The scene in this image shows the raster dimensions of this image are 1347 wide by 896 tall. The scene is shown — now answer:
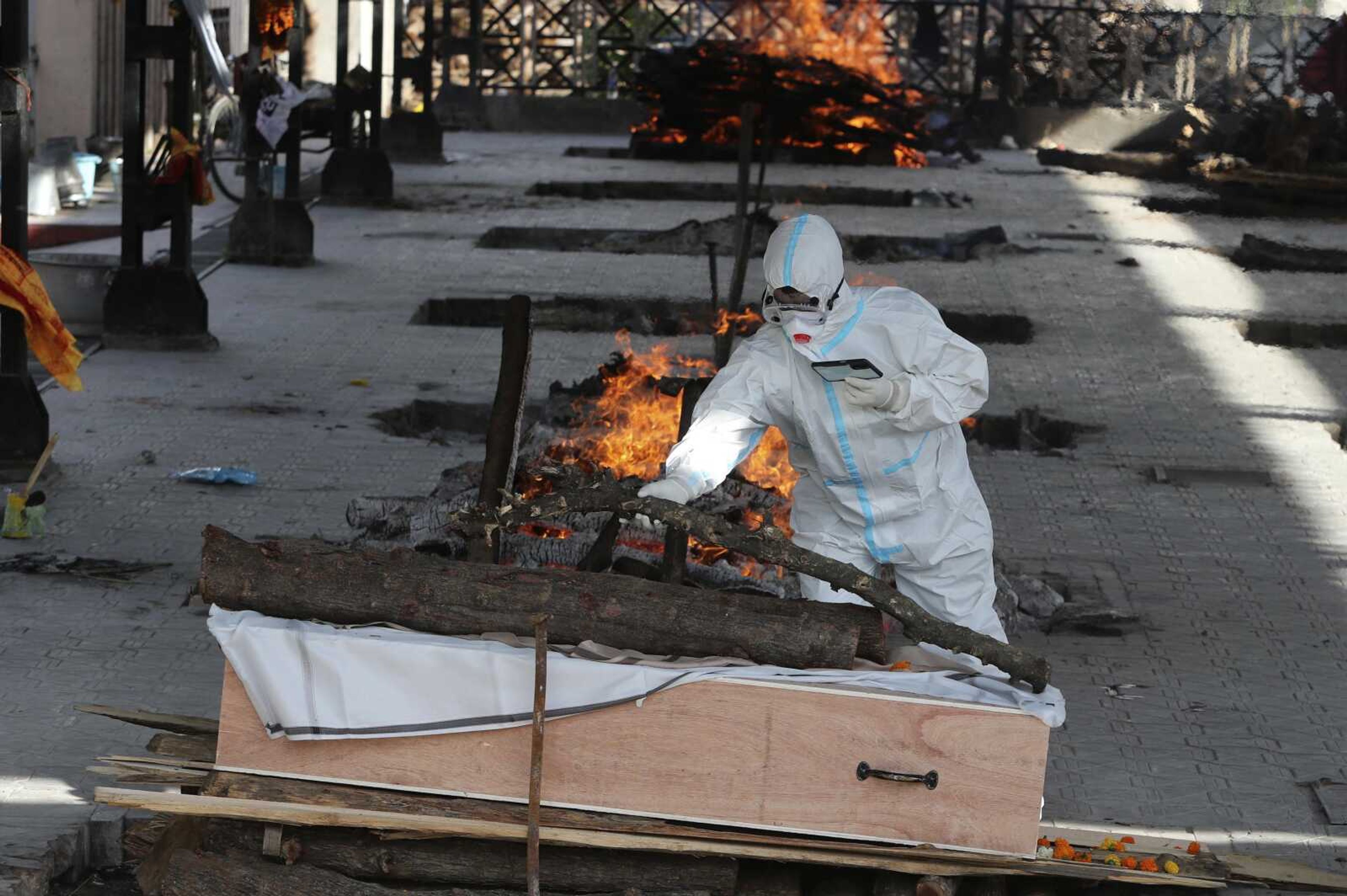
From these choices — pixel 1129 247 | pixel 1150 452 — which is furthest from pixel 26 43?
pixel 1129 247

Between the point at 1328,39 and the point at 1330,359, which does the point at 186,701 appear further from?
the point at 1328,39

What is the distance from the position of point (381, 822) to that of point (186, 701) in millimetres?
1893

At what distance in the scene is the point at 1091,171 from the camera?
22859mm

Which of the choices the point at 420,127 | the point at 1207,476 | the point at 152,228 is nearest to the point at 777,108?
the point at 420,127

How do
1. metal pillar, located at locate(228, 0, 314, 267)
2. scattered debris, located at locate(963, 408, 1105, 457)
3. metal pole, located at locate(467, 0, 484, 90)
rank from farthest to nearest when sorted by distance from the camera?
metal pole, located at locate(467, 0, 484, 90) < metal pillar, located at locate(228, 0, 314, 267) < scattered debris, located at locate(963, 408, 1105, 457)

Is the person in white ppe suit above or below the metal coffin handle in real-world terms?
above

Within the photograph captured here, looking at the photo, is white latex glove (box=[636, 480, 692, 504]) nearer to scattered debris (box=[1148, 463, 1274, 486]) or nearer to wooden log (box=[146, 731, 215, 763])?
Answer: wooden log (box=[146, 731, 215, 763])

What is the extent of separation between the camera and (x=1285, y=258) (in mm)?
15664

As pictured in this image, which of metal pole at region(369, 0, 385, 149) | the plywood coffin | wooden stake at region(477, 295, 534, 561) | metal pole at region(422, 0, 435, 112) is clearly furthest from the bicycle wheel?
the plywood coffin

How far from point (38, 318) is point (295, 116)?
23.3ft

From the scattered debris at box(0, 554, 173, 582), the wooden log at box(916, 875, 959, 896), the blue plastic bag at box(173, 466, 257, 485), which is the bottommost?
the scattered debris at box(0, 554, 173, 582)

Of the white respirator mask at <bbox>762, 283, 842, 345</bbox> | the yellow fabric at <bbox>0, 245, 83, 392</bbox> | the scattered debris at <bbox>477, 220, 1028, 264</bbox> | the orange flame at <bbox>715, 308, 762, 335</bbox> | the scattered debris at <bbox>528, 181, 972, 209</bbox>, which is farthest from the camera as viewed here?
the scattered debris at <bbox>528, 181, 972, 209</bbox>

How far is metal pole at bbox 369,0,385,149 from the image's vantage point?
18.2 meters

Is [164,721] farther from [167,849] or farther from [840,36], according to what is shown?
[840,36]
